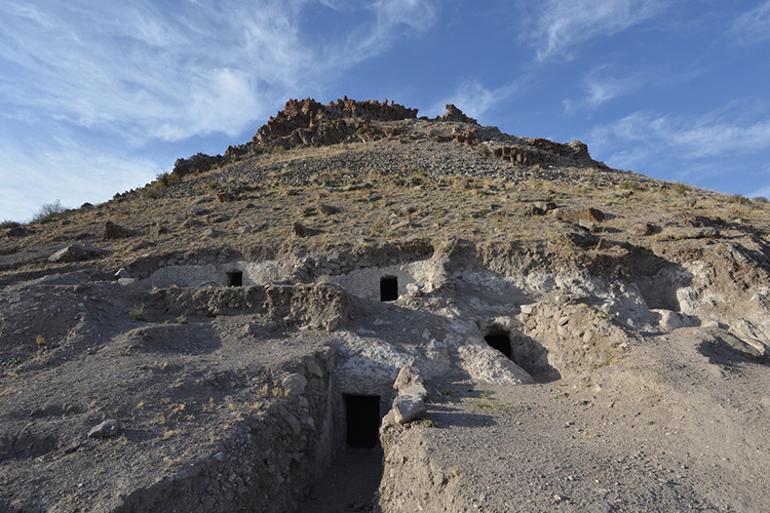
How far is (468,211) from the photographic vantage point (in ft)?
62.6

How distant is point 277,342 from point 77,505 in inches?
231

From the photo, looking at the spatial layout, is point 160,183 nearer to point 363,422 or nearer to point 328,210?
point 328,210

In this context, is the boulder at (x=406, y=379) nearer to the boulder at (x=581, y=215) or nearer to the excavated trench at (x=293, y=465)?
the excavated trench at (x=293, y=465)

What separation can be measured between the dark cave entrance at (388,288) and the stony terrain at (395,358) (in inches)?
1.8

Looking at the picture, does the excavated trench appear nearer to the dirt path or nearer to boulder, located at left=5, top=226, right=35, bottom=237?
the dirt path

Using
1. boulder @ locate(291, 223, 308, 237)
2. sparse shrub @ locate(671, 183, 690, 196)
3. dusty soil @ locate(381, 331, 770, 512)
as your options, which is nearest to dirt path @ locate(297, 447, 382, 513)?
dusty soil @ locate(381, 331, 770, 512)

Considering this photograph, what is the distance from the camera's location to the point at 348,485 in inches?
365

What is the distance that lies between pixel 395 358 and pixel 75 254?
12.1 m

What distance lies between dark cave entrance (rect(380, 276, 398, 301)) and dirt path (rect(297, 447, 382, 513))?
534 centimetres

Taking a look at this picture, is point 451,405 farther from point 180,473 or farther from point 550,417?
point 180,473

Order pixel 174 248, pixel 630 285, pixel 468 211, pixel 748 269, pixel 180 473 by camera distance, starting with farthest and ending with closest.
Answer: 1. pixel 468 211
2. pixel 174 248
3. pixel 630 285
4. pixel 748 269
5. pixel 180 473

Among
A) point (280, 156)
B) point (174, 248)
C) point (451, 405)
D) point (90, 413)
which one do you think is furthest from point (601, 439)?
point (280, 156)

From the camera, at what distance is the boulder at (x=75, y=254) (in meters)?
16.3

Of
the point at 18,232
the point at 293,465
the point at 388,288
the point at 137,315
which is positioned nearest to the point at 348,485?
the point at 293,465
